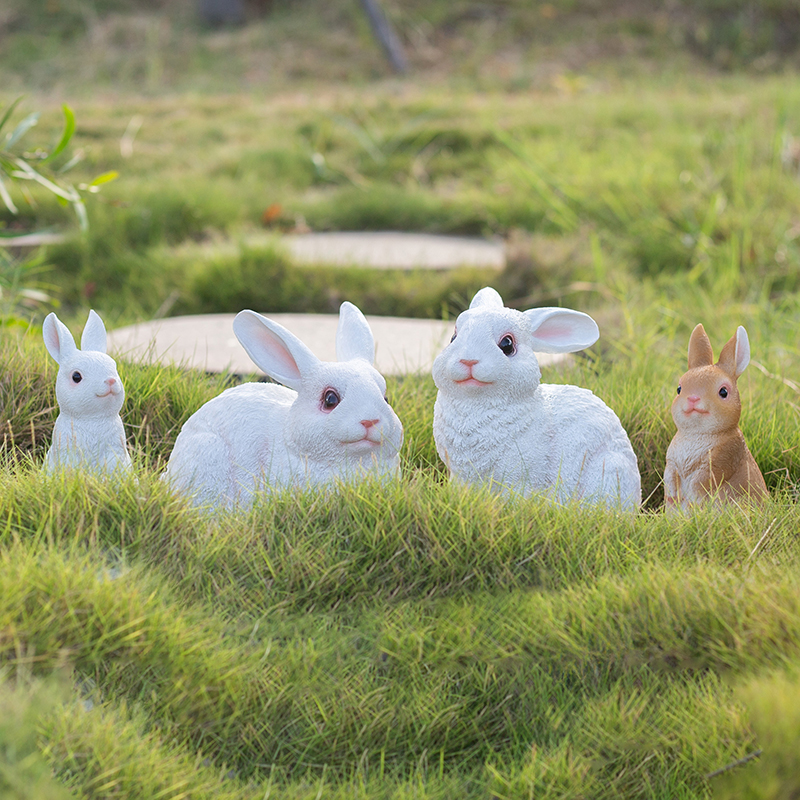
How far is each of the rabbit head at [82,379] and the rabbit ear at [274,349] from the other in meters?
0.35

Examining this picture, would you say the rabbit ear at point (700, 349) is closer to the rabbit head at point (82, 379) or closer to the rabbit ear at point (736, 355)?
the rabbit ear at point (736, 355)

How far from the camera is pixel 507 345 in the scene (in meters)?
2.40

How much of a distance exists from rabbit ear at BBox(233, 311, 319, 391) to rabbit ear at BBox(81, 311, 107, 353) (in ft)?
1.43

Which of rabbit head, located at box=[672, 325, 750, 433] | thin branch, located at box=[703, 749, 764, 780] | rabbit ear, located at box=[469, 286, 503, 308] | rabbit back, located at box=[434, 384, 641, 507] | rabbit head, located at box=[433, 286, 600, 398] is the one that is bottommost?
thin branch, located at box=[703, 749, 764, 780]

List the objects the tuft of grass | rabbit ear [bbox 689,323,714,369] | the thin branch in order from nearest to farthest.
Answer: the tuft of grass < the thin branch < rabbit ear [bbox 689,323,714,369]

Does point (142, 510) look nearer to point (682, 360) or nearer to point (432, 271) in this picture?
point (682, 360)

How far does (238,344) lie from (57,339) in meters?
1.23

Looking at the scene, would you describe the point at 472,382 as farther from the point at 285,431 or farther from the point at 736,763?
the point at 736,763

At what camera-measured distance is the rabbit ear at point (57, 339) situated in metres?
2.50

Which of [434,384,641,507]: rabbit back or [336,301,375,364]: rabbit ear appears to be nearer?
[434,384,641,507]: rabbit back

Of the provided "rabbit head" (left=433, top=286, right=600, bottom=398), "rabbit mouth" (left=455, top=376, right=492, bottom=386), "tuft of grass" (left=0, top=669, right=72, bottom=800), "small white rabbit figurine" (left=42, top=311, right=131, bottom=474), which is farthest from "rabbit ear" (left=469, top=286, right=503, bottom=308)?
"tuft of grass" (left=0, top=669, right=72, bottom=800)

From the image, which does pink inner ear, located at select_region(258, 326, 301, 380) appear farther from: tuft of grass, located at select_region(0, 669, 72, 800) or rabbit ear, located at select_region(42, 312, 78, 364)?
tuft of grass, located at select_region(0, 669, 72, 800)

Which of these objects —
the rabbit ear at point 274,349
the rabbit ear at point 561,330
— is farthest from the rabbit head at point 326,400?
the rabbit ear at point 561,330

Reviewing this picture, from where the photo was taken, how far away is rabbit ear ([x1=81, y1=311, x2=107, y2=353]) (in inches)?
104
